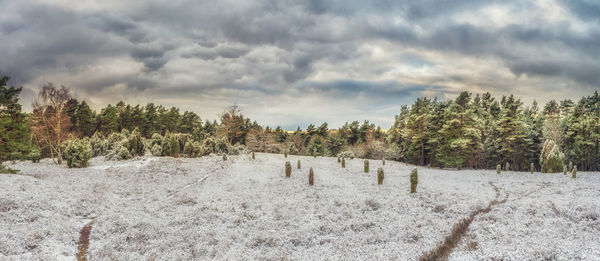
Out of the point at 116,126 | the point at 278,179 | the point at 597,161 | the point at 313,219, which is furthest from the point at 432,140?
the point at 116,126

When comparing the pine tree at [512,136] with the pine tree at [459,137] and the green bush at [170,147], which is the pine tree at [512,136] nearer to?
the pine tree at [459,137]

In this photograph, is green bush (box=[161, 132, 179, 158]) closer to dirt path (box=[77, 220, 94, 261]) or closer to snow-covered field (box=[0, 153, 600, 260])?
snow-covered field (box=[0, 153, 600, 260])

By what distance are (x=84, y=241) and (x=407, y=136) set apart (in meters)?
57.8

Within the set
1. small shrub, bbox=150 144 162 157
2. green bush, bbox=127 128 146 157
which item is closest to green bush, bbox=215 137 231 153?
small shrub, bbox=150 144 162 157

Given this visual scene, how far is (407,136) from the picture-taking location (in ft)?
195

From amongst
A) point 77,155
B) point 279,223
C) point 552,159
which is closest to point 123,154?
point 77,155

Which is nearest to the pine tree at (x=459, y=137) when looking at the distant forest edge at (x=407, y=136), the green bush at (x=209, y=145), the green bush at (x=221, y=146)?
the distant forest edge at (x=407, y=136)

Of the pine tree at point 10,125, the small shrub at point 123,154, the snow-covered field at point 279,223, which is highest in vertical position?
the pine tree at point 10,125

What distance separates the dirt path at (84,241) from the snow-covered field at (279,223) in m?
0.25

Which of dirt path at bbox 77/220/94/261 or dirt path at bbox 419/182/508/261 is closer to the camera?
dirt path at bbox 419/182/508/261

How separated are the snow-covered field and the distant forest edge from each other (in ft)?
52.4

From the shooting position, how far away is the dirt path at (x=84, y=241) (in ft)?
34.3

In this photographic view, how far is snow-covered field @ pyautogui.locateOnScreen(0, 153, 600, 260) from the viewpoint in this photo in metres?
10.2

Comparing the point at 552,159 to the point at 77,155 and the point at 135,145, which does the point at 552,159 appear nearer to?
the point at 135,145
